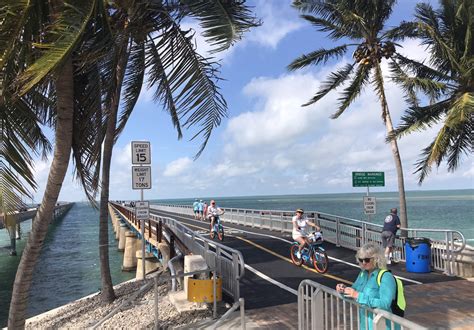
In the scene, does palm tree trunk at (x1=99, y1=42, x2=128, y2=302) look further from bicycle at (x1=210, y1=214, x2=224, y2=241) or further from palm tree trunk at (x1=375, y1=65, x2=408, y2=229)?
palm tree trunk at (x1=375, y1=65, x2=408, y2=229)

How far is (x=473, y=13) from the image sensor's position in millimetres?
16531

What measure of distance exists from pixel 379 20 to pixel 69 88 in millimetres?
15328

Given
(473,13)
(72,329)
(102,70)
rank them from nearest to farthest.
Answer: (102,70) → (72,329) → (473,13)

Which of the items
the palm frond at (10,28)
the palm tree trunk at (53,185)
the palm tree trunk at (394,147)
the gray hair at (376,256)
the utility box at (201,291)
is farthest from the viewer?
the palm tree trunk at (394,147)

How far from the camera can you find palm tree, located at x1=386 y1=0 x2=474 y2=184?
1652 cm

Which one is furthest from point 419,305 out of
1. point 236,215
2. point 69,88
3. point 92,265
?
point 92,265

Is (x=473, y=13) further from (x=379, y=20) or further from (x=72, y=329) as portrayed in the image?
(x=72, y=329)

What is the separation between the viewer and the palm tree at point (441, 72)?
1652 centimetres

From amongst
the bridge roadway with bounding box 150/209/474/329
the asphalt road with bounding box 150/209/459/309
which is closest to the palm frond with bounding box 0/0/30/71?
the bridge roadway with bounding box 150/209/474/329

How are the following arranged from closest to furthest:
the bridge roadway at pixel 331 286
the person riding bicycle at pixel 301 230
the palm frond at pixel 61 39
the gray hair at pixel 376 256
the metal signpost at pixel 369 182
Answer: the gray hair at pixel 376 256 < the palm frond at pixel 61 39 < the bridge roadway at pixel 331 286 < the person riding bicycle at pixel 301 230 < the metal signpost at pixel 369 182

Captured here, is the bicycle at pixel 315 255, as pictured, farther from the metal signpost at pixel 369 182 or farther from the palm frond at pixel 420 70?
the palm frond at pixel 420 70

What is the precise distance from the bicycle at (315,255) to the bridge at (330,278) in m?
0.23

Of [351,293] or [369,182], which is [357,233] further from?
[351,293]

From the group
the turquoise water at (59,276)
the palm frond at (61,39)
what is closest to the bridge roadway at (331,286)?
the palm frond at (61,39)
